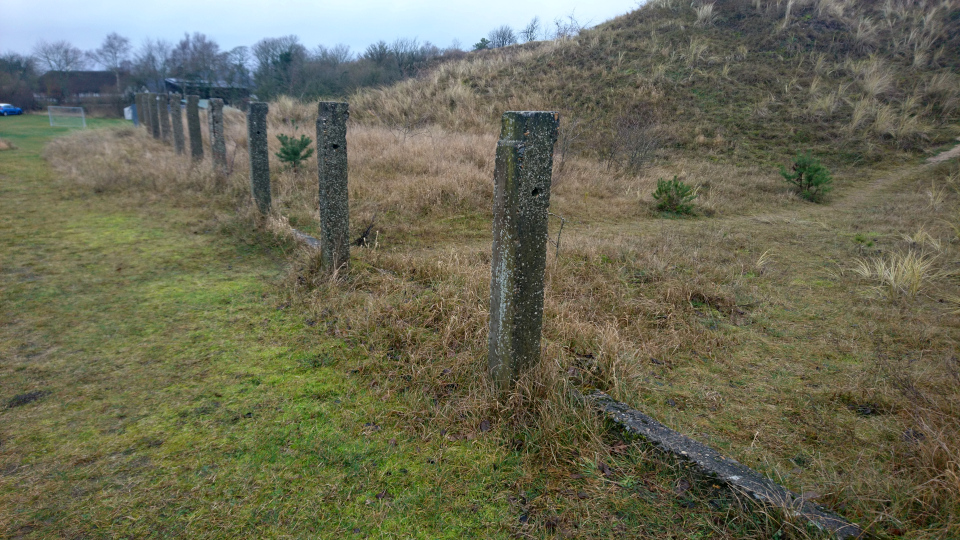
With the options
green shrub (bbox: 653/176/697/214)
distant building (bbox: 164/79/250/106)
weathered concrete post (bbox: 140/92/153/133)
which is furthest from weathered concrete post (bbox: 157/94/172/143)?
distant building (bbox: 164/79/250/106)

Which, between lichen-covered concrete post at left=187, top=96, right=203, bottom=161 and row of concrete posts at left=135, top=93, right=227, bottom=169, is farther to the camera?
lichen-covered concrete post at left=187, top=96, right=203, bottom=161

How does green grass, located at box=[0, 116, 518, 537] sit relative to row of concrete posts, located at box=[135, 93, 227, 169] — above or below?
below

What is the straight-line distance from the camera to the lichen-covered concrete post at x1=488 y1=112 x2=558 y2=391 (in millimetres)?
2736

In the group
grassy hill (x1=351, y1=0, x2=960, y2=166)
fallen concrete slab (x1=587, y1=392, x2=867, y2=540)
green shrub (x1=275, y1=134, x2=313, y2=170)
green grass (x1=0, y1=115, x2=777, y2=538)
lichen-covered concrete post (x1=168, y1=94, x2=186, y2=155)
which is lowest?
green grass (x1=0, y1=115, x2=777, y2=538)

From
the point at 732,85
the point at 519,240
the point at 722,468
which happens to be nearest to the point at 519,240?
the point at 519,240

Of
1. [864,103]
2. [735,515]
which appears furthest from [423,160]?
[864,103]

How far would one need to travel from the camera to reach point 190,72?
3969 centimetres

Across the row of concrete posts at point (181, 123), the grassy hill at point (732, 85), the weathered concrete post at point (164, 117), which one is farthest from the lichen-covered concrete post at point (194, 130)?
the grassy hill at point (732, 85)

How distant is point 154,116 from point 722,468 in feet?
56.7

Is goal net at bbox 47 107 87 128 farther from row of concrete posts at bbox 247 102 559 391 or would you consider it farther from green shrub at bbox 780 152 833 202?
green shrub at bbox 780 152 833 202

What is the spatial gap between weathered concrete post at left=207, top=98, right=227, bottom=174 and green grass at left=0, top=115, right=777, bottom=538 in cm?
516

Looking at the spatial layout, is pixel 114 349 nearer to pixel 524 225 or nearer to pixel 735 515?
pixel 524 225

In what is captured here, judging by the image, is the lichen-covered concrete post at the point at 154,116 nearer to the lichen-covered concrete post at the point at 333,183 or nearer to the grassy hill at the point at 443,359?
the grassy hill at the point at 443,359

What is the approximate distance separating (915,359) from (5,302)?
7.65 m
